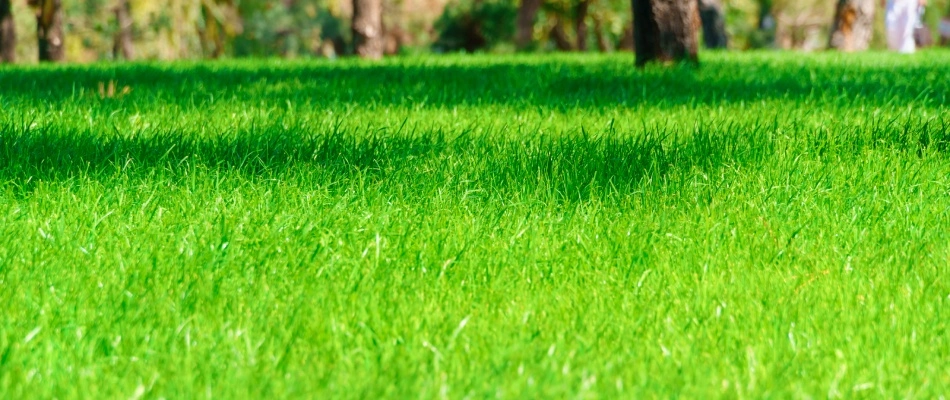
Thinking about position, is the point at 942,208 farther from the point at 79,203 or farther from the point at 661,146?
the point at 79,203

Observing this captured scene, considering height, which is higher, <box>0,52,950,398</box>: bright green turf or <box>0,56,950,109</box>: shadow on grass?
<box>0,56,950,109</box>: shadow on grass

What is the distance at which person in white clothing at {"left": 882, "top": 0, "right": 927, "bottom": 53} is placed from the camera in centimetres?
2020

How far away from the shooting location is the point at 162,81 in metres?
9.34

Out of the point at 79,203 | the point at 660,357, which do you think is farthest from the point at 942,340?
the point at 79,203

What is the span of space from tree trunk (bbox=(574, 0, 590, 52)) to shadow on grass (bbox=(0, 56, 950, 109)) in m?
26.1

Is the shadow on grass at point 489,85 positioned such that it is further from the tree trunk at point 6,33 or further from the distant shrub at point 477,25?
the distant shrub at point 477,25

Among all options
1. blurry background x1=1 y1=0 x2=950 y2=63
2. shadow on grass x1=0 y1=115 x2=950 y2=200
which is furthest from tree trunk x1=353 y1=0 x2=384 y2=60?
shadow on grass x1=0 y1=115 x2=950 y2=200

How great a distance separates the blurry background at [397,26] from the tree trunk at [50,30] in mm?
704

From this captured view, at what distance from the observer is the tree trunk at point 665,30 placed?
10.8m

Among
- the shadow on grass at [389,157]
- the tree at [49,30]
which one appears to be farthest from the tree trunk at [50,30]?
the shadow on grass at [389,157]

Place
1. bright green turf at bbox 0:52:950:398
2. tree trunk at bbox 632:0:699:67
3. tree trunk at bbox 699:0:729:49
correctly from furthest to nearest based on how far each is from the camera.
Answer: tree trunk at bbox 699:0:729:49 < tree trunk at bbox 632:0:699:67 < bright green turf at bbox 0:52:950:398

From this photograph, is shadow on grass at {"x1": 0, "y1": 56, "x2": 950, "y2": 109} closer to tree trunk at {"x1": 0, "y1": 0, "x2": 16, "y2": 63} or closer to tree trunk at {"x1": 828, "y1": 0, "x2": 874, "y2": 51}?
tree trunk at {"x1": 0, "y1": 0, "x2": 16, "y2": 63}

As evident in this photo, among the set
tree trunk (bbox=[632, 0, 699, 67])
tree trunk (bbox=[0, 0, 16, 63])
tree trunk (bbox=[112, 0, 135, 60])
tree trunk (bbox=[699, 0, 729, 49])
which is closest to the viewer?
tree trunk (bbox=[632, 0, 699, 67])

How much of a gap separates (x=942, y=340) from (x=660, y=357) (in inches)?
32.4
